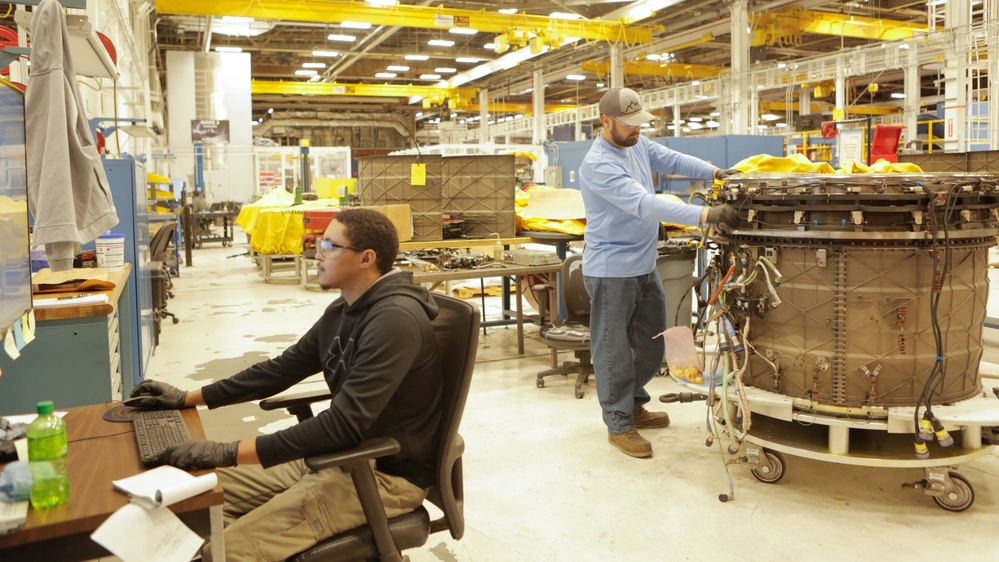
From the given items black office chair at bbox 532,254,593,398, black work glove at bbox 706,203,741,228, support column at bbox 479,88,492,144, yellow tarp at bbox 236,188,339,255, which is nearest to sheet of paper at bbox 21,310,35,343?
black work glove at bbox 706,203,741,228

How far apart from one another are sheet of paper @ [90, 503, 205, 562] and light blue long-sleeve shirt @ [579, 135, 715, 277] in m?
2.44

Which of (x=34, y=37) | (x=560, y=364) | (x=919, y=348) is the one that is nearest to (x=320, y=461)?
(x=34, y=37)

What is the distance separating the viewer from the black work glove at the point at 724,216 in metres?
3.06

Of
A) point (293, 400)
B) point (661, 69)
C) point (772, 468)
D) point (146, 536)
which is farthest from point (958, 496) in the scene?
point (661, 69)

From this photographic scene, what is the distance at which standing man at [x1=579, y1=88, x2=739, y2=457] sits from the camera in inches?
143

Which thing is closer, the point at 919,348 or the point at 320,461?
the point at 320,461

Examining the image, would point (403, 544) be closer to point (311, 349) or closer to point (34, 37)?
point (311, 349)

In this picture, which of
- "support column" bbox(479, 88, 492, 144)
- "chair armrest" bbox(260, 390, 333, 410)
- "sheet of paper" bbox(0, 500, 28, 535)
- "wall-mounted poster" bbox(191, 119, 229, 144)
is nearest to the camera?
"sheet of paper" bbox(0, 500, 28, 535)

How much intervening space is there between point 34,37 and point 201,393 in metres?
1.44

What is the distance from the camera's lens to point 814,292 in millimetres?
3076

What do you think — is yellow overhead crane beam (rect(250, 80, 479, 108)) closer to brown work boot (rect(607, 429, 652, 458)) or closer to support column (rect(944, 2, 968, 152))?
support column (rect(944, 2, 968, 152))

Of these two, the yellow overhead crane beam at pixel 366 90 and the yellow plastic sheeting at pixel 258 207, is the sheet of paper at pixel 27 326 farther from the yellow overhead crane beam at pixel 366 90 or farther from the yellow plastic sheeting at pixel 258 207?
the yellow overhead crane beam at pixel 366 90

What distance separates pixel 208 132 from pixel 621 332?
48.7ft

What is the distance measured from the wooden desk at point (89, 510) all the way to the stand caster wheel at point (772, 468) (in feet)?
7.77
